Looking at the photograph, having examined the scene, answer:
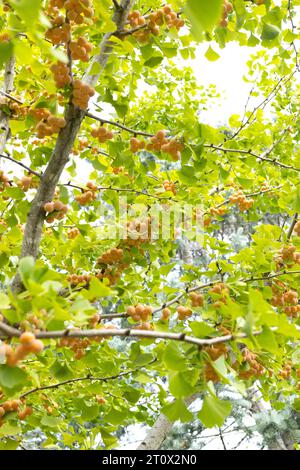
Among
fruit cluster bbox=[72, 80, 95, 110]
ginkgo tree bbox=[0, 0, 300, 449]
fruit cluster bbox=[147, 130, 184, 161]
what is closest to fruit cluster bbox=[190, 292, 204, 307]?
ginkgo tree bbox=[0, 0, 300, 449]

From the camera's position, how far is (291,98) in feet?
13.5

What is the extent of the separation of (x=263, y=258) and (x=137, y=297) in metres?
0.59

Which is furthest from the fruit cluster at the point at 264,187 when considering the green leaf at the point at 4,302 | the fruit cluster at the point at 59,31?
the green leaf at the point at 4,302

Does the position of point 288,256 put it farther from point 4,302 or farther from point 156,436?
point 156,436

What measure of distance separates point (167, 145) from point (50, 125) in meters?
0.46

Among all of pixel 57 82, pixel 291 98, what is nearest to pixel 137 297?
pixel 57 82

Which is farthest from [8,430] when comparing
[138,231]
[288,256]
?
[288,256]

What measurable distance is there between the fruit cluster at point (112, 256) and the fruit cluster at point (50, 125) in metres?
0.64

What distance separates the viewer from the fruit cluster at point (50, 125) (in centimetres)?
175

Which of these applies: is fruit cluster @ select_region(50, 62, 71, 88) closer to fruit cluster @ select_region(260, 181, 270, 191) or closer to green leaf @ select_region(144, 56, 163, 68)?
green leaf @ select_region(144, 56, 163, 68)

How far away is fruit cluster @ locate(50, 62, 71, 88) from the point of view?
1591 millimetres

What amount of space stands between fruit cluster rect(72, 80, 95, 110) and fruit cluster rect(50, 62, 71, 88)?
0.11 feet

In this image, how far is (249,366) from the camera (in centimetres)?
195

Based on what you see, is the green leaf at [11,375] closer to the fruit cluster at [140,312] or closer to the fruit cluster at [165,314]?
the fruit cluster at [140,312]
